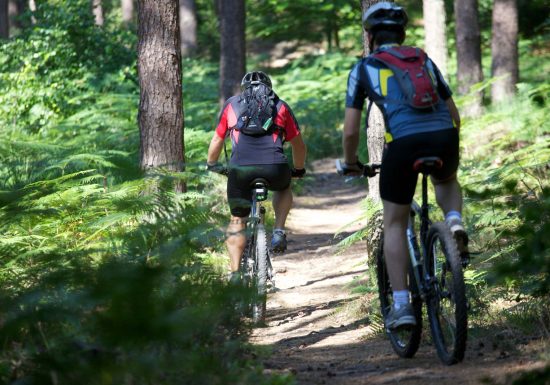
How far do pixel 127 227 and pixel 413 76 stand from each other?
380 cm

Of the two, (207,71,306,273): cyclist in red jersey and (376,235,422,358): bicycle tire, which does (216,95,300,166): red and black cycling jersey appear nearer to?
(207,71,306,273): cyclist in red jersey

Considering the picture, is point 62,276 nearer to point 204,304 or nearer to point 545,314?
point 204,304

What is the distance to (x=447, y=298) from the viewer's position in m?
4.95

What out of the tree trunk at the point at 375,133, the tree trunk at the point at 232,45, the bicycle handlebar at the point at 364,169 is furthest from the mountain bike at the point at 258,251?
the tree trunk at the point at 232,45

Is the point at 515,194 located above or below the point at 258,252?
above

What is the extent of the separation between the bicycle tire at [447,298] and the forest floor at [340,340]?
0.12 m

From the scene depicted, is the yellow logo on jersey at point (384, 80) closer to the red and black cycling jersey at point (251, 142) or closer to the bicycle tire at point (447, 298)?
the bicycle tire at point (447, 298)

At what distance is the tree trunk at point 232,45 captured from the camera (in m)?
17.0

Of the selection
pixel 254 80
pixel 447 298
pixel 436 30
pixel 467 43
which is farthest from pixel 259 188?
pixel 436 30

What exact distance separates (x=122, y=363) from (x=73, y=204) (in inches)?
196

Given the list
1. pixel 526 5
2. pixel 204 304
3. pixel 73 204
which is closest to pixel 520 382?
pixel 204 304

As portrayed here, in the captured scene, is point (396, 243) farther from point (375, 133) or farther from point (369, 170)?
point (375, 133)

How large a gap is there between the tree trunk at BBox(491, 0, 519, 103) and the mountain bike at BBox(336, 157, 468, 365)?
12421 mm

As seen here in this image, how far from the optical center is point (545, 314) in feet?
17.8
